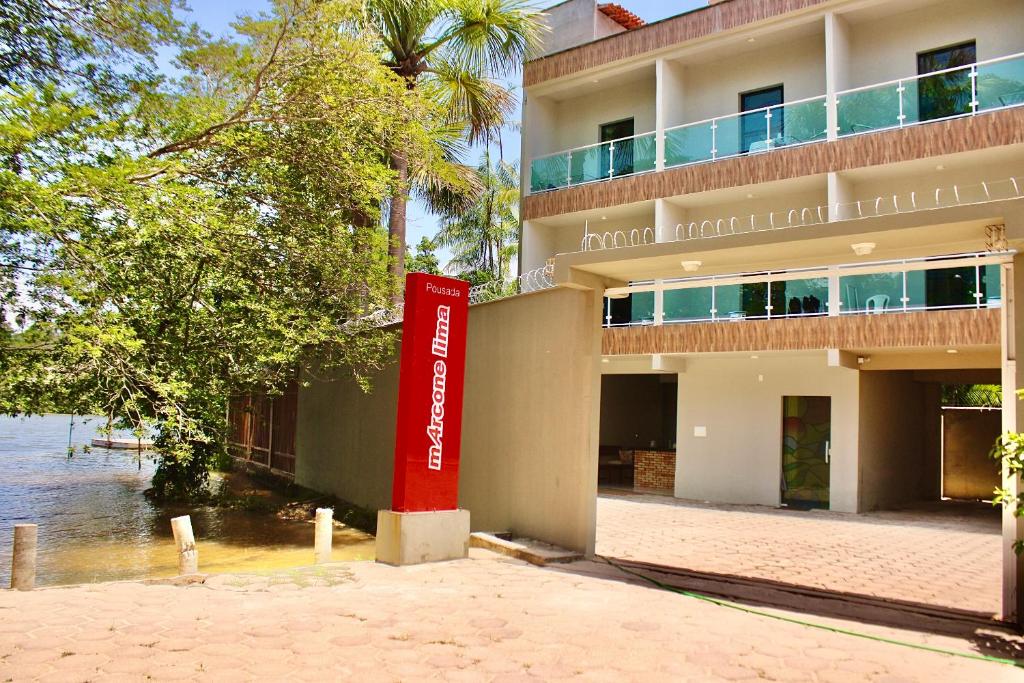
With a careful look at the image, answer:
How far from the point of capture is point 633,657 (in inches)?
201

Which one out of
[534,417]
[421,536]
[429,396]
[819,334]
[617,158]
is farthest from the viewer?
[617,158]

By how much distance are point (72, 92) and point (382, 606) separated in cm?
784

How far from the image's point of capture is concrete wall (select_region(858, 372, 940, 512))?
1579 cm

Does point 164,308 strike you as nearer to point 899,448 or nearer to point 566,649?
point 566,649

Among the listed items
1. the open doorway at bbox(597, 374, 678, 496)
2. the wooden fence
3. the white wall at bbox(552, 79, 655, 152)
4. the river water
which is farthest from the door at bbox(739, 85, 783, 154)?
the wooden fence

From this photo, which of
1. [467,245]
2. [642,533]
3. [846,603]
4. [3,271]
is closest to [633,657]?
[846,603]

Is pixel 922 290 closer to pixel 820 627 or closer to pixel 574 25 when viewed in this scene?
pixel 820 627

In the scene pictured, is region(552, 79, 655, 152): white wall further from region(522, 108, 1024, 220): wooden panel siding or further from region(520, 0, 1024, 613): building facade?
region(522, 108, 1024, 220): wooden panel siding

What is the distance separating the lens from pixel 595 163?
1977 cm

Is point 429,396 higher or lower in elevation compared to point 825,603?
higher

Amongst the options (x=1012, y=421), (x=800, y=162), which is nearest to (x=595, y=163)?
(x=800, y=162)

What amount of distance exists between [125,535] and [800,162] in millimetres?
14469

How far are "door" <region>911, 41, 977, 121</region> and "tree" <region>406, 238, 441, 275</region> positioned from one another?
20826mm

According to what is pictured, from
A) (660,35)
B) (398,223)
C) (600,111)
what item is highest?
(660,35)
